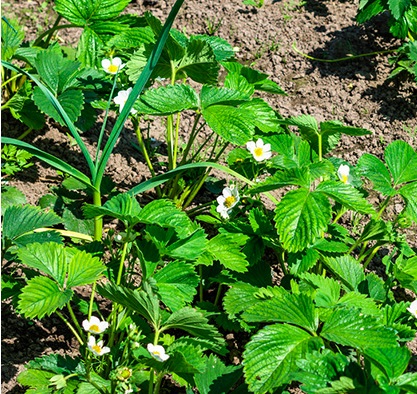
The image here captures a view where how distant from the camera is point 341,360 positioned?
165 cm

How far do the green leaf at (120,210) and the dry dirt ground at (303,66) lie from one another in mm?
738

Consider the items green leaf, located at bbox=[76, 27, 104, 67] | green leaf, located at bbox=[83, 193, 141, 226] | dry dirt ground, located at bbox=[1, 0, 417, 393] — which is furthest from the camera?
dry dirt ground, located at bbox=[1, 0, 417, 393]

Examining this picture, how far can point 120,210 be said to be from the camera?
2.06 metres

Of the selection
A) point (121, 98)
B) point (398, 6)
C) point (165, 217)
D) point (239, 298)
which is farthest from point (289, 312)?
point (398, 6)

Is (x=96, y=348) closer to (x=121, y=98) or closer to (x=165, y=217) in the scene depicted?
(x=165, y=217)

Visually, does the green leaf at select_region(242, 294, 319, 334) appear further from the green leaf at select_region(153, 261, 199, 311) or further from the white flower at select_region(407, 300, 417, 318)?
the white flower at select_region(407, 300, 417, 318)

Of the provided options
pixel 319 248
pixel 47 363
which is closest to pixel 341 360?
pixel 319 248

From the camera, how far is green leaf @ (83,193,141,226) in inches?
79.0

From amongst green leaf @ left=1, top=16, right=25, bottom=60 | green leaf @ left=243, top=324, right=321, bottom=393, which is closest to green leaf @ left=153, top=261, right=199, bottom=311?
green leaf @ left=243, top=324, right=321, bottom=393

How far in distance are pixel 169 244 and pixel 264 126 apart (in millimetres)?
643

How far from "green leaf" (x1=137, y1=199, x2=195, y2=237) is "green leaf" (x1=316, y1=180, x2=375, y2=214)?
0.43 meters

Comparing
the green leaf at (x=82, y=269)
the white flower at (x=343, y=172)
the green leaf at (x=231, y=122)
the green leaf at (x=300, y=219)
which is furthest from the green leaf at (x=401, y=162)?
the green leaf at (x=82, y=269)

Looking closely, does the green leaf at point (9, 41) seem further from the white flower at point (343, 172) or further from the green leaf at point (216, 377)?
the green leaf at point (216, 377)

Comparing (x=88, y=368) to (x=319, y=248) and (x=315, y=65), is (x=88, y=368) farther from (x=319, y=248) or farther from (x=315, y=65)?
(x=315, y=65)
